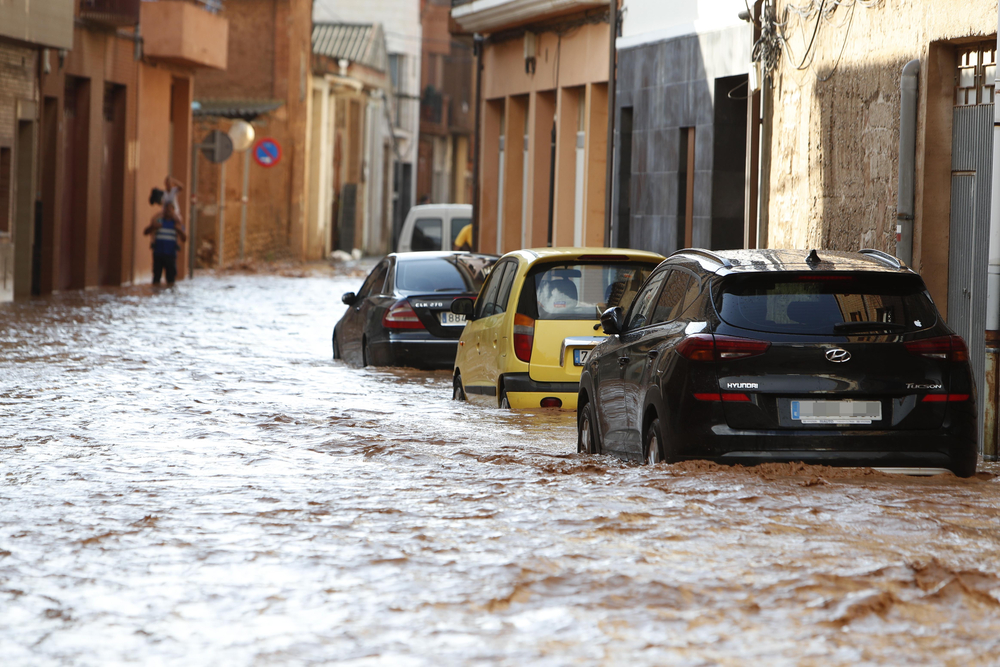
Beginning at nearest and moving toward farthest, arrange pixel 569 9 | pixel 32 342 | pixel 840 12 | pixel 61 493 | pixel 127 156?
pixel 61 493, pixel 840 12, pixel 32 342, pixel 569 9, pixel 127 156

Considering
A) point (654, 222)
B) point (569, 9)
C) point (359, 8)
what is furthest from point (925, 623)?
point (359, 8)

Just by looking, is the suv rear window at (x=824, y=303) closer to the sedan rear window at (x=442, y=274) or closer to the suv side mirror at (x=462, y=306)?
the suv side mirror at (x=462, y=306)

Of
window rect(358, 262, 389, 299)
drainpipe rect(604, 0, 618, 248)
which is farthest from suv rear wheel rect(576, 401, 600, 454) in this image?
drainpipe rect(604, 0, 618, 248)

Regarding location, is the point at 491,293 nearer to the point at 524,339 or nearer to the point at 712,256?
the point at 524,339

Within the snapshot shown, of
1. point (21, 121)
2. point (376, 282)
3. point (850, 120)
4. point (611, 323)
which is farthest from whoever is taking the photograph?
point (21, 121)

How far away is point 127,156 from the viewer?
3341 cm

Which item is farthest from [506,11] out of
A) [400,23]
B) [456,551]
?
[400,23]

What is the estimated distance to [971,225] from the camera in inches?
484

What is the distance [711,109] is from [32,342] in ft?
27.2

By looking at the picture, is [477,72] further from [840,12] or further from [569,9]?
[840,12]

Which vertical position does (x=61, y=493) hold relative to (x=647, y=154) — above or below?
below

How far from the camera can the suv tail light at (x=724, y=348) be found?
26.3 ft

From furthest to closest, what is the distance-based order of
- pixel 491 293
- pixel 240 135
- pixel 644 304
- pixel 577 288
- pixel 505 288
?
pixel 240 135
pixel 491 293
pixel 505 288
pixel 577 288
pixel 644 304

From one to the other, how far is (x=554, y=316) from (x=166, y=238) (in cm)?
2252
